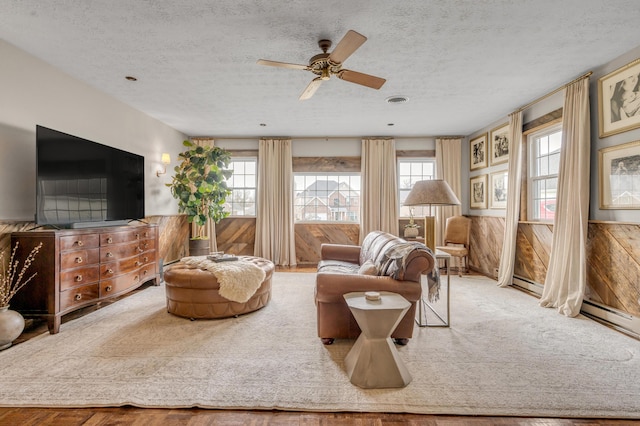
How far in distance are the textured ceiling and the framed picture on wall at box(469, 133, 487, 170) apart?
1100 millimetres

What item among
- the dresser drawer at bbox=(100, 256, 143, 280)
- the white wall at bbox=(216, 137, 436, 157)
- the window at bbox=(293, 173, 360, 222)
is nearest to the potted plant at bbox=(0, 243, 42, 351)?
the dresser drawer at bbox=(100, 256, 143, 280)

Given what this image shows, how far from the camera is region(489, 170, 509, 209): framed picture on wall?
506cm

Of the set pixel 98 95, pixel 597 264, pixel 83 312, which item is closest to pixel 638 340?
pixel 597 264

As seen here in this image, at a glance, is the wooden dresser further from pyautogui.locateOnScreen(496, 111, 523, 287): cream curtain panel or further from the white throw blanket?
pyautogui.locateOnScreen(496, 111, 523, 287): cream curtain panel

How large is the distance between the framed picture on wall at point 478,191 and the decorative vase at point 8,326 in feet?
20.7

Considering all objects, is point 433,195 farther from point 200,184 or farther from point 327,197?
point 200,184

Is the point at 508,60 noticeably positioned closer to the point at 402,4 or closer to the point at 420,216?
the point at 402,4

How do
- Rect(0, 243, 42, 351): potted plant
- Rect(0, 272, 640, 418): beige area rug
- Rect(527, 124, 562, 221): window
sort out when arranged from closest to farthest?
1. Rect(0, 272, 640, 418): beige area rug
2. Rect(0, 243, 42, 351): potted plant
3. Rect(527, 124, 562, 221): window

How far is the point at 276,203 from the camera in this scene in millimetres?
6371

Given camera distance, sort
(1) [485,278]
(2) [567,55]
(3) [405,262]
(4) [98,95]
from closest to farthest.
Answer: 1. (3) [405,262]
2. (2) [567,55]
3. (4) [98,95]
4. (1) [485,278]

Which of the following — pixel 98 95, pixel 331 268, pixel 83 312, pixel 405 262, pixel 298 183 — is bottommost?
pixel 83 312

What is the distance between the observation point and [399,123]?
5508mm

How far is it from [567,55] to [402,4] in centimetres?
198

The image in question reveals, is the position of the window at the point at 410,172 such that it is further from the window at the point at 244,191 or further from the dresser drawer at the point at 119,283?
the dresser drawer at the point at 119,283
